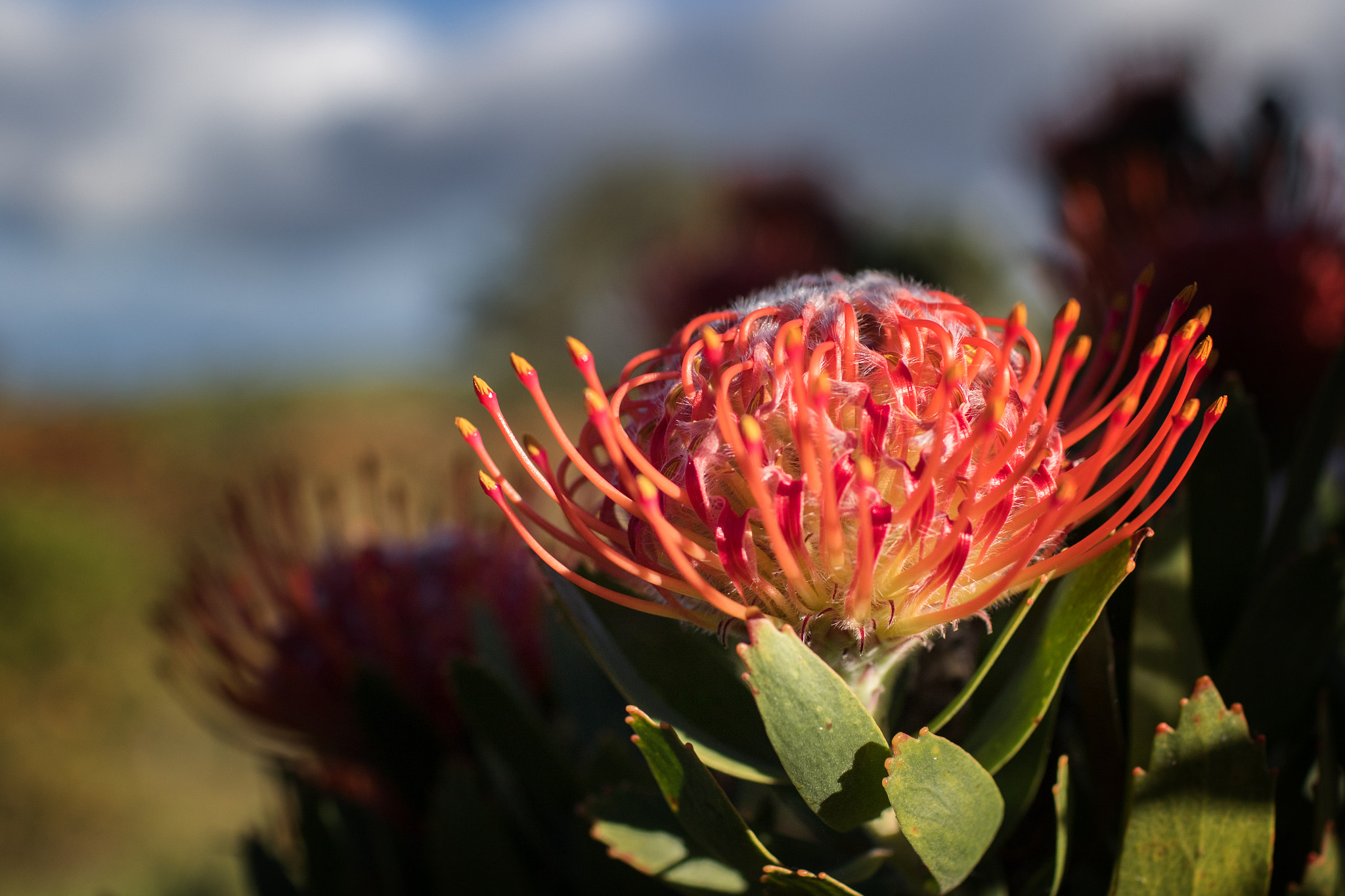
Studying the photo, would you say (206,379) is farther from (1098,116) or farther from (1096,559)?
(1096,559)

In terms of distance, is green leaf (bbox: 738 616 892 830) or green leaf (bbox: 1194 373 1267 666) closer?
green leaf (bbox: 738 616 892 830)

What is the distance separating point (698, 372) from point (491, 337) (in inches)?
317

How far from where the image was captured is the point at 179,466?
7.70 meters

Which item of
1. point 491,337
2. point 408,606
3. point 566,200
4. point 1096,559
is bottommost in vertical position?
point 1096,559

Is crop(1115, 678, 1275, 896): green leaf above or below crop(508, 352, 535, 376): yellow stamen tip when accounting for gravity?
below

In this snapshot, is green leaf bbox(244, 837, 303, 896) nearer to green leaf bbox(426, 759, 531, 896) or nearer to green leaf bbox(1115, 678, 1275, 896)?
green leaf bbox(426, 759, 531, 896)

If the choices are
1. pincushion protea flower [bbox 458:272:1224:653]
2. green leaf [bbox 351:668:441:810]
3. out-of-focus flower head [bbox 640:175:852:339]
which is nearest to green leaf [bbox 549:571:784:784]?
pincushion protea flower [bbox 458:272:1224:653]

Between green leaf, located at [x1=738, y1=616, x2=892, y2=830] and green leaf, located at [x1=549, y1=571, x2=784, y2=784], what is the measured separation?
64mm

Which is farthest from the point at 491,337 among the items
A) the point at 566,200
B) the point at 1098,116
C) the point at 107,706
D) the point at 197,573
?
the point at 197,573

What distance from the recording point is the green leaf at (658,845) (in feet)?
1.32

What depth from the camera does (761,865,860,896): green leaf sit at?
0.35m

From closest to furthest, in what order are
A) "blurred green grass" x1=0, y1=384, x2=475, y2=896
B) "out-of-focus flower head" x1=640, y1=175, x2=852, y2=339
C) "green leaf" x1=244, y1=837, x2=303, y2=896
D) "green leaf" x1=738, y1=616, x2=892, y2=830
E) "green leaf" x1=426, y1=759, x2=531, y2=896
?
"green leaf" x1=738, y1=616, x2=892, y2=830, "green leaf" x1=426, y1=759, x2=531, y2=896, "green leaf" x1=244, y1=837, x2=303, y2=896, "out-of-focus flower head" x1=640, y1=175, x2=852, y2=339, "blurred green grass" x1=0, y1=384, x2=475, y2=896

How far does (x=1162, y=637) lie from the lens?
420 mm

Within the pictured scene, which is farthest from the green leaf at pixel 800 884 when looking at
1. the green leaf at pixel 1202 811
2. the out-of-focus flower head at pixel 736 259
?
the out-of-focus flower head at pixel 736 259
